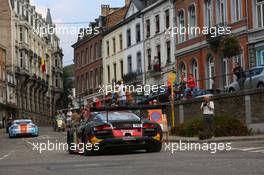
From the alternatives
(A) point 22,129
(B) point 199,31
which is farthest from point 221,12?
(A) point 22,129

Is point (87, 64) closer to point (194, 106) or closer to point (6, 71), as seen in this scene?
point (6, 71)

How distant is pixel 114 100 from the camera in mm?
39969

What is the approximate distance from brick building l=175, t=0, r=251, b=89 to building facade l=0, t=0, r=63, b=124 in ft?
122

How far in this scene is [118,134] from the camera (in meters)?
19.4

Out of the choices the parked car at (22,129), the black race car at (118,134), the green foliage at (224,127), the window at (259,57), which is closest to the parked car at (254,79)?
the green foliage at (224,127)

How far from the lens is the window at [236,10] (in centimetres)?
4338

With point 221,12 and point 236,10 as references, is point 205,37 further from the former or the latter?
point 236,10

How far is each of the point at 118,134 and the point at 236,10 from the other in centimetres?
2625

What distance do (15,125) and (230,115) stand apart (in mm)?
18020

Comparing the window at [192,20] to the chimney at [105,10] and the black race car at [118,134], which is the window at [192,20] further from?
the chimney at [105,10]

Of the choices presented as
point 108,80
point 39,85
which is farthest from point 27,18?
point 108,80

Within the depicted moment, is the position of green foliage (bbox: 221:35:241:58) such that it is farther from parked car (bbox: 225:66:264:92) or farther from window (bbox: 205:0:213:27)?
window (bbox: 205:0:213:27)

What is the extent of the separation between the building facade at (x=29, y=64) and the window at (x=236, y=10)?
1806 inches

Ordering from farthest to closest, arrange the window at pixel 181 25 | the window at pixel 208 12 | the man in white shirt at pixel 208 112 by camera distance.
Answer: the window at pixel 181 25 < the window at pixel 208 12 < the man in white shirt at pixel 208 112
